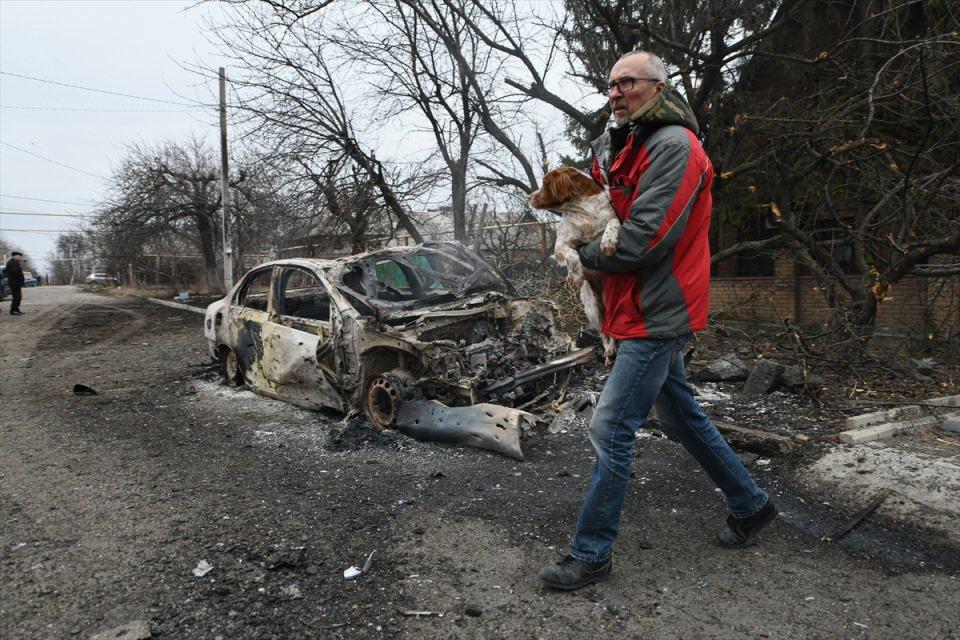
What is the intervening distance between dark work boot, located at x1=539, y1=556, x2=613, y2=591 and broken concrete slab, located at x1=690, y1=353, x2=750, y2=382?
13.8 ft

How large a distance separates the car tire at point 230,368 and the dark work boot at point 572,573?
544 cm

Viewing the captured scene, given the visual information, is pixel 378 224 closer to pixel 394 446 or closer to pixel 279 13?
pixel 279 13

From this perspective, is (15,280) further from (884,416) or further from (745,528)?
(884,416)

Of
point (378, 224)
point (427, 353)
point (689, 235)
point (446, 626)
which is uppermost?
point (378, 224)

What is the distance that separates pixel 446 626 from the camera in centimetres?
239

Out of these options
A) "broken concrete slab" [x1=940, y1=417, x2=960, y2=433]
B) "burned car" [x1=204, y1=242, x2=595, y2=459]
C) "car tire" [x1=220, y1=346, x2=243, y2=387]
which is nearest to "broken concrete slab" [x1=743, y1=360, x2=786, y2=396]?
"broken concrete slab" [x1=940, y1=417, x2=960, y2=433]

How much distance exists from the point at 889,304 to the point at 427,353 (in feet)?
29.9

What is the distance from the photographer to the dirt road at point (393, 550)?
2.41 m

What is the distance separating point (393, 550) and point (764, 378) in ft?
13.5

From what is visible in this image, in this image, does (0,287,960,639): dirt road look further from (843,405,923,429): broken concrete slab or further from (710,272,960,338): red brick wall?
(710,272,960,338): red brick wall

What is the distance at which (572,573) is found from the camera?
101 inches

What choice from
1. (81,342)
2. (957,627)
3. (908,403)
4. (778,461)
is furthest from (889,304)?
(81,342)

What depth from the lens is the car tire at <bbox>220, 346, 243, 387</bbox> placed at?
724 centimetres

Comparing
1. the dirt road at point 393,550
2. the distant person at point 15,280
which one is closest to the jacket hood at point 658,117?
the dirt road at point 393,550
